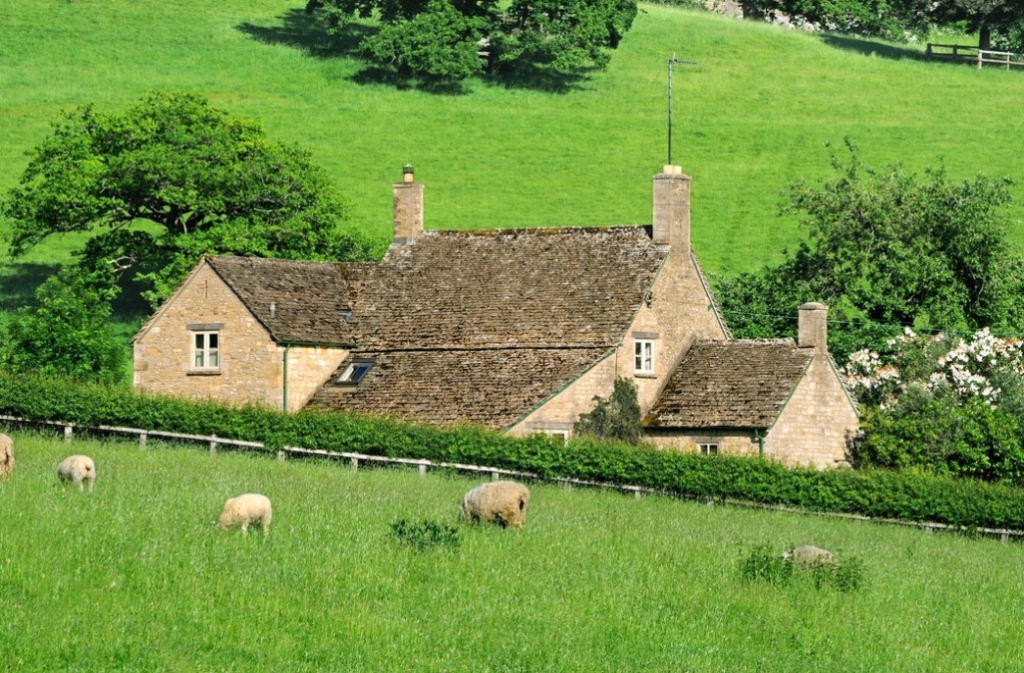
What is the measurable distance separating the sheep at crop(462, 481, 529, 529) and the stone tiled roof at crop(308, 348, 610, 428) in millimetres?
16990

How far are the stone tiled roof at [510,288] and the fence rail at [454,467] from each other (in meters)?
8.53

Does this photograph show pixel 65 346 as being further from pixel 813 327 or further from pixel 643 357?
pixel 813 327

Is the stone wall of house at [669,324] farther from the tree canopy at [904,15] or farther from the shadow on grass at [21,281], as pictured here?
the tree canopy at [904,15]

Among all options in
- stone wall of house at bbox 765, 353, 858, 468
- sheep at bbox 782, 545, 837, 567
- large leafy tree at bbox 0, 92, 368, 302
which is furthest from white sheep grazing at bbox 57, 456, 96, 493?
large leafy tree at bbox 0, 92, 368, 302

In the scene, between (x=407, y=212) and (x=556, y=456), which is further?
(x=407, y=212)

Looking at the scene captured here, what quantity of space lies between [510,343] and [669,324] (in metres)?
5.75

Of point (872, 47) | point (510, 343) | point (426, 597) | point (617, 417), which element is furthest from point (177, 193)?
point (872, 47)

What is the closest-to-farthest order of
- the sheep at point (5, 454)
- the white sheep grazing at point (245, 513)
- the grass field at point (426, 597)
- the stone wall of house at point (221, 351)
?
the grass field at point (426, 597)
the white sheep grazing at point (245, 513)
the sheep at point (5, 454)
the stone wall of house at point (221, 351)

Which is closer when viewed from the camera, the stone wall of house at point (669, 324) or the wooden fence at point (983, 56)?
the stone wall of house at point (669, 324)

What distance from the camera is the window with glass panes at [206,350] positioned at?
59406mm

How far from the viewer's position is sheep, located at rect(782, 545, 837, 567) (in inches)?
1314

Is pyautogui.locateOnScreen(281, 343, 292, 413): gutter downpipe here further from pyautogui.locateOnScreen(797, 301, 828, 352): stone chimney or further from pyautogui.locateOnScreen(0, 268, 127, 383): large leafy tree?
pyautogui.locateOnScreen(797, 301, 828, 352): stone chimney

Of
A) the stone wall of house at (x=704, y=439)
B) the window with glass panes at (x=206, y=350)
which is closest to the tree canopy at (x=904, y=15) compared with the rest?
the stone wall of house at (x=704, y=439)

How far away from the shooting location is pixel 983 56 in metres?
141
